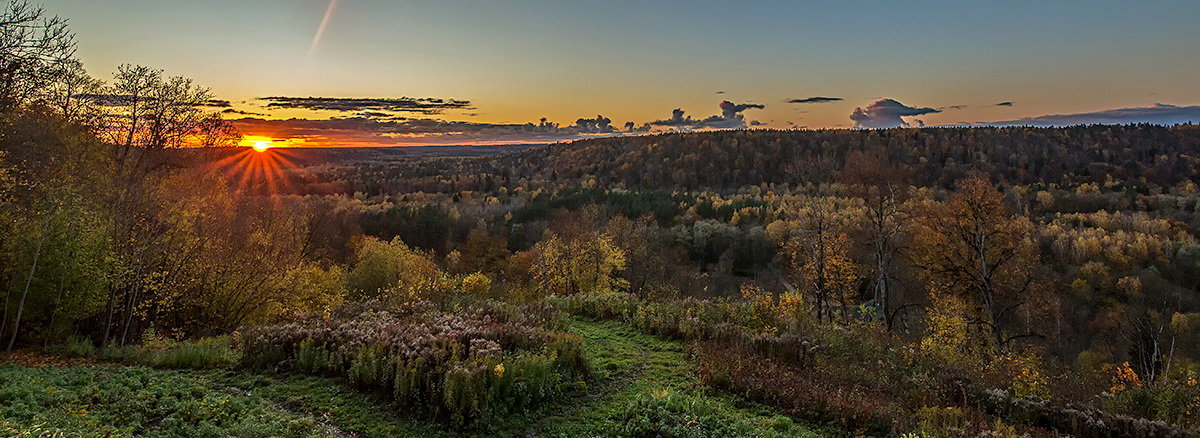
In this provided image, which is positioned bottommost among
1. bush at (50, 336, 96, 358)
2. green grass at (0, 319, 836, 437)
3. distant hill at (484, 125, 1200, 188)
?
bush at (50, 336, 96, 358)

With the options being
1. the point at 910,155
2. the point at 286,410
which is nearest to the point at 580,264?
the point at 286,410

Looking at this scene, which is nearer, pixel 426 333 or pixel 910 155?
pixel 426 333

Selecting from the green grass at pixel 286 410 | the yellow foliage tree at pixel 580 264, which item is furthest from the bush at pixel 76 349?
the yellow foliage tree at pixel 580 264

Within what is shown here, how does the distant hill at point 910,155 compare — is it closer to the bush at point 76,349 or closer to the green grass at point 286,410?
the green grass at point 286,410

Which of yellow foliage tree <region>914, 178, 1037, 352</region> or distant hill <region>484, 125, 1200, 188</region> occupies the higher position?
distant hill <region>484, 125, 1200, 188</region>

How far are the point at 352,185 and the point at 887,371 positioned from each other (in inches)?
6073

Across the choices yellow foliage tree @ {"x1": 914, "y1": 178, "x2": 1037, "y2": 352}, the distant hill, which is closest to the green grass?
yellow foliage tree @ {"x1": 914, "y1": 178, "x2": 1037, "y2": 352}

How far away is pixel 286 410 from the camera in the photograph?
9.80 metres

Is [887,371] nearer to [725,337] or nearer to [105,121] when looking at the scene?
[725,337]

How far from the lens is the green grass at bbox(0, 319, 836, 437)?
796cm

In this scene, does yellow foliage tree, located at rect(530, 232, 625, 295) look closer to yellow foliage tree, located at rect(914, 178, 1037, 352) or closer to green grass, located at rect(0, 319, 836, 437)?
yellow foliage tree, located at rect(914, 178, 1037, 352)

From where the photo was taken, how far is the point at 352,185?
148m

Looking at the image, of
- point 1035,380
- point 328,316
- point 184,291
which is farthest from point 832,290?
point 184,291

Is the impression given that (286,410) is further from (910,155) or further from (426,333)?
(910,155)
